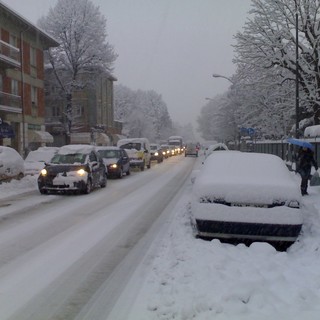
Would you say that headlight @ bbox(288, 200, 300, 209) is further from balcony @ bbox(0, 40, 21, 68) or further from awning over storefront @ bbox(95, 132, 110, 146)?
awning over storefront @ bbox(95, 132, 110, 146)

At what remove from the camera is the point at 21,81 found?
124ft

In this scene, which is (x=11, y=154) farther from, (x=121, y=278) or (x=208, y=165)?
(x=121, y=278)

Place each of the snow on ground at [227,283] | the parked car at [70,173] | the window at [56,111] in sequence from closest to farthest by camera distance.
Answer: the snow on ground at [227,283], the parked car at [70,173], the window at [56,111]

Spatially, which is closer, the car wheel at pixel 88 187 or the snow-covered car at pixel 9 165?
the car wheel at pixel 88 187

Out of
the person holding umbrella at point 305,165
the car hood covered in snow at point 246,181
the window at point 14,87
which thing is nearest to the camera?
the car hood covered in snow at point 246,181

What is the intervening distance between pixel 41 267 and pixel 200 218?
7.98 feet

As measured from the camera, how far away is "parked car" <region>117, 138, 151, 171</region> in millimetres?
30578

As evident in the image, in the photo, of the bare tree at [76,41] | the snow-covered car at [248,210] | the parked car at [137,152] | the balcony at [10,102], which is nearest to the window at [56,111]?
the bare tree at [76,41]

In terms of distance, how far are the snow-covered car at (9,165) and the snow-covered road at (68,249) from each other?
10.4ft

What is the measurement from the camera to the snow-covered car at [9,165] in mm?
17438

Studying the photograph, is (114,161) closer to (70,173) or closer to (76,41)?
(70,173)

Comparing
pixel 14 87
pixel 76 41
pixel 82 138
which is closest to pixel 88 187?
pixel 14 87

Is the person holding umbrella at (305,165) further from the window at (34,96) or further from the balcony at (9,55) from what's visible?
the window at (34,96)

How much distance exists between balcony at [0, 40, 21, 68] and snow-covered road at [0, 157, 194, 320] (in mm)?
20676
